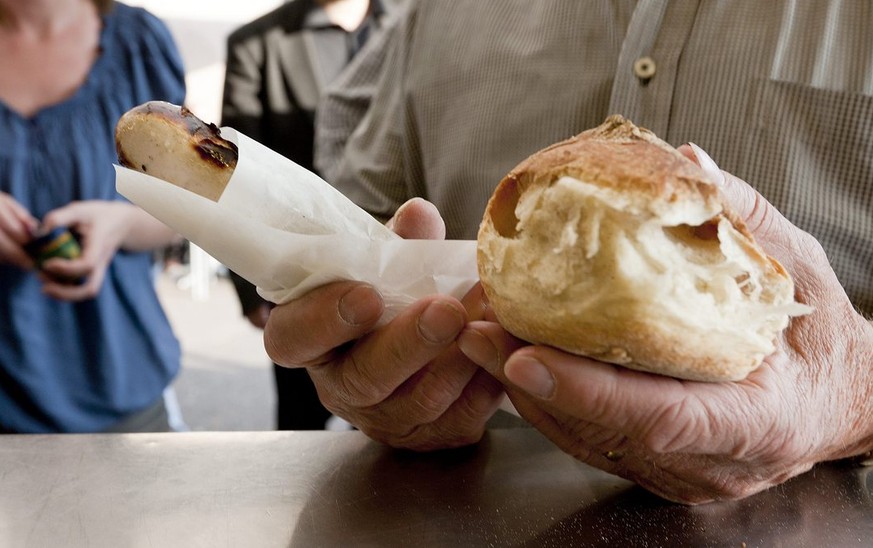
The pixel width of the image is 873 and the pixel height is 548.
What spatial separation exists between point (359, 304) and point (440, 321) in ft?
0.28

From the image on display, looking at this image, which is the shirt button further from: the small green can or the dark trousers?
the dark trousers

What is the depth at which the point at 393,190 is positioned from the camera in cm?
128

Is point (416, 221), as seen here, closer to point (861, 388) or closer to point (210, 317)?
point (861, 388)

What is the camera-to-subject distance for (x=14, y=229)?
137 centimetres

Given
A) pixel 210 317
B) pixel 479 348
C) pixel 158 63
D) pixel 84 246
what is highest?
pixel 158 63

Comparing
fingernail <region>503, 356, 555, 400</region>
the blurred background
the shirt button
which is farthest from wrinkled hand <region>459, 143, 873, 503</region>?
the blurred background

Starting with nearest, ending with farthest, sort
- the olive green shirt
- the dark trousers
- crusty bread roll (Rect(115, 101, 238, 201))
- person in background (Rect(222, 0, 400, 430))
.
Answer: crusty bread roll (Rect(115, 101, 238, 201)), the olive green shirt, person in background (Rect(222, 0, 400, 430)), the dark trousers

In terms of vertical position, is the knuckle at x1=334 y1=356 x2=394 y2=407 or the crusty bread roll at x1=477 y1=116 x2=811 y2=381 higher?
the crusty bread roll at x1=477 y1=116 x2=811 y2=381

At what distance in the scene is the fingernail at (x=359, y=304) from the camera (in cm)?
68

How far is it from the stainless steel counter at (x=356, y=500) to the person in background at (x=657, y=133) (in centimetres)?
4

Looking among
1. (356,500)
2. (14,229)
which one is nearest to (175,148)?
(356,500)

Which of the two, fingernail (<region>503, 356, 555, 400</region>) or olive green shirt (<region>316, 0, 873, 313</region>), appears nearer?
fingernail (<region>503, 356, 555, 400</region>)

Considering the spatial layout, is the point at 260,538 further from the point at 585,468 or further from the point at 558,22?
the point at 558,22

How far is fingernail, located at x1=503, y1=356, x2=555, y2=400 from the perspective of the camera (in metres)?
0.54
